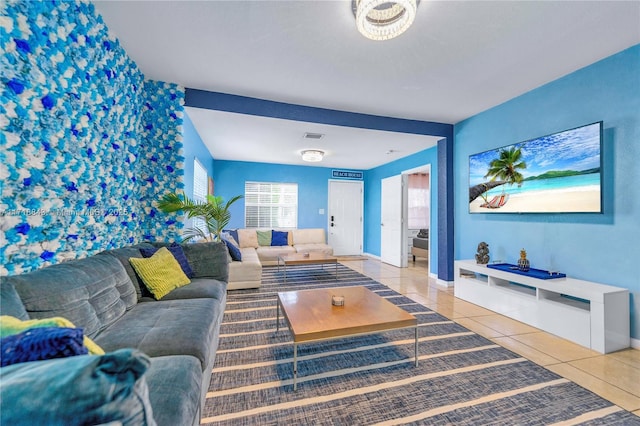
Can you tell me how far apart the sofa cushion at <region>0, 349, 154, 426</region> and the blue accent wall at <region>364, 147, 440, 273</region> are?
15.7 ft

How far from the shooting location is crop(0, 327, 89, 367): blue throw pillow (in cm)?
60

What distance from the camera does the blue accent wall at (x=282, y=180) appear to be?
6.40m

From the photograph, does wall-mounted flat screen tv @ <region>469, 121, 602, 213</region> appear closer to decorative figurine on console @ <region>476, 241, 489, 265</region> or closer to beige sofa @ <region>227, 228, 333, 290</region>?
decorative figurine on console @ <region>476, 241, 489, 265</region>

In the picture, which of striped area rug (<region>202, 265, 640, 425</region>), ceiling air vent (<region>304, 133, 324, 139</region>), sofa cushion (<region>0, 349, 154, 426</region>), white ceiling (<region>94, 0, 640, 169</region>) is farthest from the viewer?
ceiling air vent (<region>304, 133, 324, 139</region>)

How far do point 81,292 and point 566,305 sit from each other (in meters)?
3.74

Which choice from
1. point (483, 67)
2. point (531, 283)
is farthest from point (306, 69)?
point (531, 283)

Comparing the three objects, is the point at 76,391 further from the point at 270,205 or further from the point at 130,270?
the point at 270,205

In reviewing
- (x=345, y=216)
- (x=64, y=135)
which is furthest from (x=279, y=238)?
(x=64, y=135)

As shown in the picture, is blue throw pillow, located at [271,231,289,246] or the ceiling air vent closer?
the ceiling air vent

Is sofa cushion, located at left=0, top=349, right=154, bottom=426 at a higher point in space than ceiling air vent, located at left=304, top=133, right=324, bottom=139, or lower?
lower

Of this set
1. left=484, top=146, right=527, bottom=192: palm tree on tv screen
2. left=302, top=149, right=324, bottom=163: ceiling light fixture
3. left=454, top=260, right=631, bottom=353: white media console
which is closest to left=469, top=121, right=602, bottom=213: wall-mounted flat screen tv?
left=484, top=146, right=527, bottom=192: palm tree on tv screen

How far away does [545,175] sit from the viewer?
285 centimetres

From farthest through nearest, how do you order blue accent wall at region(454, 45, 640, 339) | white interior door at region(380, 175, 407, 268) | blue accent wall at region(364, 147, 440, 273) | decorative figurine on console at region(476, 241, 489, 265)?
white interior door at region(380, 175, 407, 268) < blue accent wall at region(364, 147, 440, 273) < decorative figurine on console at region(476, 241, 489, 265) < blue accent wall at region(454, 45, 640, 339)

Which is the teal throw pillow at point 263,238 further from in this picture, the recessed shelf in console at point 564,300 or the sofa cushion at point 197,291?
the recessed shelf in console at point 564,300
